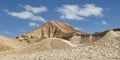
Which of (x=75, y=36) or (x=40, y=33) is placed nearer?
(x=75, y=36)

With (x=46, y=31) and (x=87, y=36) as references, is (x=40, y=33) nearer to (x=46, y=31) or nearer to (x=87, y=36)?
(x=46, y=31)

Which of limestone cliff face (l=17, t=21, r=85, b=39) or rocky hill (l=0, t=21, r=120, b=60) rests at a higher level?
limestone cliff face (l=17, t=21, r=85, b=39)

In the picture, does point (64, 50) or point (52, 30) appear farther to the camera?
point (52, 30)

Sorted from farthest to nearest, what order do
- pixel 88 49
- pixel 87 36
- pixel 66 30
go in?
pixel 66 30 → pixel 87 36 → pixel 88 49

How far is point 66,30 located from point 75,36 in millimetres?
15577

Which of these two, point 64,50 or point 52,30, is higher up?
point 52,30

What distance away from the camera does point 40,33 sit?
107125mm

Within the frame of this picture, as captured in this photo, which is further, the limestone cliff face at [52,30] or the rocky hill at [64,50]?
the limestone cliff face at [52,30]

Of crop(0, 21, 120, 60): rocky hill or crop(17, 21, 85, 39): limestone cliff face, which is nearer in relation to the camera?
crop(0, 21, 120, 60): rocky hill

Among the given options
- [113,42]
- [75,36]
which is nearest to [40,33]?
[75,36]

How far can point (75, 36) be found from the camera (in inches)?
3565

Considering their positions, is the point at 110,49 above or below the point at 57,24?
below

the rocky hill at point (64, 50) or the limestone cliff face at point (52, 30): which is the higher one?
the limestone cliff face at point (52, 30)

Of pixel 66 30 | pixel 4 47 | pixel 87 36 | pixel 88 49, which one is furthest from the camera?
→ pixel 66 30
